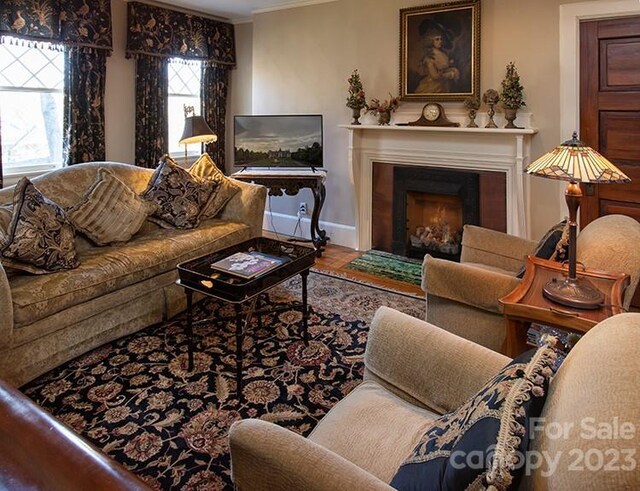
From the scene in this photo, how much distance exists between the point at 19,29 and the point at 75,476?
443 centimetres

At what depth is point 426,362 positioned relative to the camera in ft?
4.93

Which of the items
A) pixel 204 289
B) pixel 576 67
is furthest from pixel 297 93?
pixel 204 289

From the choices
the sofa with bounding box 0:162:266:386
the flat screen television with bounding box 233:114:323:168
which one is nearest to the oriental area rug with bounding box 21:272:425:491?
the sofa with bounding box 0:162:266:386

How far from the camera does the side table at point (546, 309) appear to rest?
173 centimetres

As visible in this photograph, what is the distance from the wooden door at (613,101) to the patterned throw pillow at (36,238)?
137 inches

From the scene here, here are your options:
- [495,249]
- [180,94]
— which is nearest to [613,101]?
[495,249]

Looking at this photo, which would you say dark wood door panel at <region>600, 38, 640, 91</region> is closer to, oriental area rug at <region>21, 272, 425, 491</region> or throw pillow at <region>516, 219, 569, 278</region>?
throw pillow at <region>516, 219, 569, 278</region>

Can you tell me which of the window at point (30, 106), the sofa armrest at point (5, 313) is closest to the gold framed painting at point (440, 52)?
the window at point (30, 106)

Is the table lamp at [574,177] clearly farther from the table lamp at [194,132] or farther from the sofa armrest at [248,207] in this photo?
the table lamp at [194,132]

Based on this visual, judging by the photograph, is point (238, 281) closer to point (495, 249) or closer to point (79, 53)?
point (495, 249)

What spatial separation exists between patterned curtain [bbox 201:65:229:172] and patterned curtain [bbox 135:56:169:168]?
2.09 ft

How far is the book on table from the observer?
2436 mm

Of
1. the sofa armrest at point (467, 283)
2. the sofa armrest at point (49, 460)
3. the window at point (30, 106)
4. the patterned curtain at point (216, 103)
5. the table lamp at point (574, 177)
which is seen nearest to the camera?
the sofa armrest at point (49, 460)

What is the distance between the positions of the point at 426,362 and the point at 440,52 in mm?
3313
